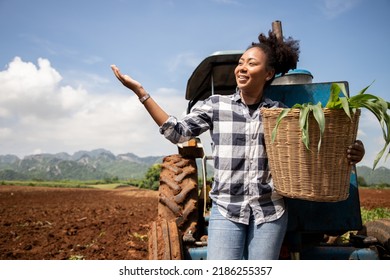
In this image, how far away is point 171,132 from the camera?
1803 millimetres

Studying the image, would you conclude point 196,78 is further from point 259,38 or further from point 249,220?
point 249,220

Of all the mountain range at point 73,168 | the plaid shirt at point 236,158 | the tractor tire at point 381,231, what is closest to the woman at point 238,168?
the plaid shirt at point 236,158

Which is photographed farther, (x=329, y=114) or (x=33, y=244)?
(x=33, y=244)

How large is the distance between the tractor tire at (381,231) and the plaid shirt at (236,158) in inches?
59.5

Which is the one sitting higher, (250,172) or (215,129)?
(215,129)

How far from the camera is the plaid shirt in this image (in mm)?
1764

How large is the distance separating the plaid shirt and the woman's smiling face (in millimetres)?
124

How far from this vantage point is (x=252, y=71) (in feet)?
6.10

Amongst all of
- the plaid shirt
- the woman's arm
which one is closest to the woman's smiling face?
the plaid shirt

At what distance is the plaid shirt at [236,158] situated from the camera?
5.79ft

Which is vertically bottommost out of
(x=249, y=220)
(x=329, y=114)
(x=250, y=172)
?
(x=249, y=220)

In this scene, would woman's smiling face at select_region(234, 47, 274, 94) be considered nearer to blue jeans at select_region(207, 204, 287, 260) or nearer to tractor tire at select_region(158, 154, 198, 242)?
blue jeans at select_region(207, 204, 287, 260)

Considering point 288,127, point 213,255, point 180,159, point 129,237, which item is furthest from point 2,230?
point 288,127

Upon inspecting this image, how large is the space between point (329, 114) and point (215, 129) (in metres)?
0.56
